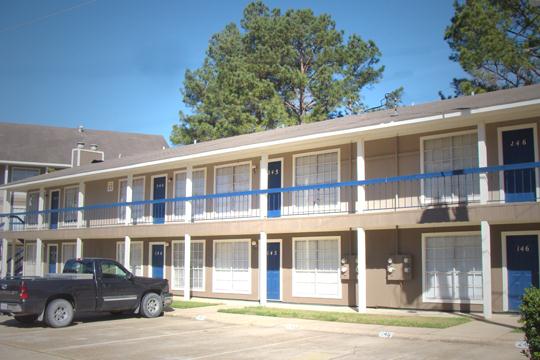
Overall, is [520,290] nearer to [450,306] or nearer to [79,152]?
[450,306]

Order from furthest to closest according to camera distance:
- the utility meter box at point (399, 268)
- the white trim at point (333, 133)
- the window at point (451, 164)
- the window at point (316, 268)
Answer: the window at point (316, 268), the utility meter box at point (399, 268), the window at point (451, 164), the white trim at point (333, 133)

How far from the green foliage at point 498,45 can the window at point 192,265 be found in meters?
14.9

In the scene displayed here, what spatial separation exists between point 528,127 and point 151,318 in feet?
38.6

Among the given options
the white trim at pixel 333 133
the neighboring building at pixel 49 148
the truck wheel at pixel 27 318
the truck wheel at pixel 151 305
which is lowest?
the truck wheel at pixel 27 318

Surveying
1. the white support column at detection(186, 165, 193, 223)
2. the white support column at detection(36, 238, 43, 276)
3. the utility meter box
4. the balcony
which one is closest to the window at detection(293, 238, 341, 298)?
the balcony

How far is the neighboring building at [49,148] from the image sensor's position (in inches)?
1634

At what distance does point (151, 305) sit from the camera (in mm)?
17828

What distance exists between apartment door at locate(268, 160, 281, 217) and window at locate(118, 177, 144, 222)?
24.7 ft

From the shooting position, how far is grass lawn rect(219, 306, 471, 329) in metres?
14.7

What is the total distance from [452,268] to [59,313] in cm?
1084

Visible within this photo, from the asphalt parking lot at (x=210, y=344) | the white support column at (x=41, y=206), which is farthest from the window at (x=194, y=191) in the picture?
the white support column at (x=41, y=206)

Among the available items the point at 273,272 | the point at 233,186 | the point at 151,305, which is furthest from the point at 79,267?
the point at 233,186

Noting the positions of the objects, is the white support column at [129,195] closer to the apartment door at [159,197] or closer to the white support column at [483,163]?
the apartment door at [159,197]

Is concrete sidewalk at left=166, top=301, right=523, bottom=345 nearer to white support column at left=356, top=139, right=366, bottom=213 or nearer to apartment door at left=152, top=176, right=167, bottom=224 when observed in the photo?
white support column at left=356, top=139, right=366, bottom=213
